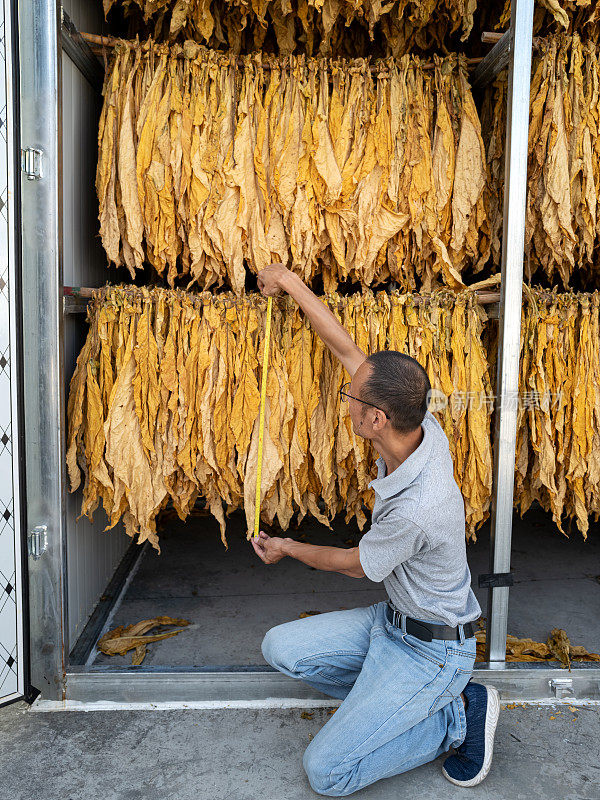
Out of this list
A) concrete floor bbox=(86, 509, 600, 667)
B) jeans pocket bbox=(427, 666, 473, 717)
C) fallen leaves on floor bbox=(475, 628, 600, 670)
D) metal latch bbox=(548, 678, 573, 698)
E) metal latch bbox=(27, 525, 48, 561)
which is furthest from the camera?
concrete floor bbox=(86, 509, 600, 667)

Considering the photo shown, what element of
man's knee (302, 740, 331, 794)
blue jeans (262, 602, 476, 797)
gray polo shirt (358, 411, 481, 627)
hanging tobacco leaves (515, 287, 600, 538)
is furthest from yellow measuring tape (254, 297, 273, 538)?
hanging tobacco leaves (515, 287, 600, 538)

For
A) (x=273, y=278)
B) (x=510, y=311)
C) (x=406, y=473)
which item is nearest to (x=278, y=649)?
(x=406, y=473)

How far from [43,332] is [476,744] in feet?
6.90

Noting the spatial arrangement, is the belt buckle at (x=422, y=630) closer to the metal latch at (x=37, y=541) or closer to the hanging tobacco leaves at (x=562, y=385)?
the hanging tobacco leaves at (x=562, y=385)

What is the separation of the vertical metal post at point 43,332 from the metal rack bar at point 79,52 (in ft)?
0.54

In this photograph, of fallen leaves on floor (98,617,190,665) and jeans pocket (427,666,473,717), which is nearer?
jeans pocket (427,666,473,717)

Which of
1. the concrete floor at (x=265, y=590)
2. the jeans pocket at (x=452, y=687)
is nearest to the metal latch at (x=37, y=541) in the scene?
the concrete floor at (x=265, y=590)

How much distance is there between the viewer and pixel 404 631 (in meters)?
2.20

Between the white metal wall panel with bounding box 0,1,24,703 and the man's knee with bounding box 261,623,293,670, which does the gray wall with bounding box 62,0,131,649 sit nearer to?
the white metal wall panel with bounding box 0,1,24,703

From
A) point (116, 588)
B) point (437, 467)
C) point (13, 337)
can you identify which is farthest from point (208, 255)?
point (116, 588)

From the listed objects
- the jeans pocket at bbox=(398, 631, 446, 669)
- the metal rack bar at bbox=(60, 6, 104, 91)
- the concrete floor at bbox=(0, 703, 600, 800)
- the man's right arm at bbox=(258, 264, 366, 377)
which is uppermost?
the metal rack bar at bbox=(60, 6, 104, 91)

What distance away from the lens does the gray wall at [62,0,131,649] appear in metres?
2.69

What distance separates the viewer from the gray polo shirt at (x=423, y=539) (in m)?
2.03

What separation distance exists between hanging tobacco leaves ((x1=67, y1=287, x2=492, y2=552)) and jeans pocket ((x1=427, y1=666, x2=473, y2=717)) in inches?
31.0
